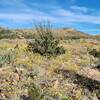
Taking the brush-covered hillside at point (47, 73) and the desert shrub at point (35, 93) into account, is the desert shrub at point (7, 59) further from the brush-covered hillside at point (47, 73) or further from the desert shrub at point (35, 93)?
the desert shrub at point (35, 93)

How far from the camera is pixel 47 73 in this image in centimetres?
1262

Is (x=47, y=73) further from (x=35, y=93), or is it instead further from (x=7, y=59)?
(x=35, y=93)

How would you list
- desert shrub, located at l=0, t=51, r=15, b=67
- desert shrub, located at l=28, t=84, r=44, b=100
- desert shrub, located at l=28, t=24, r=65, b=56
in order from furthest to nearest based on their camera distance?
desert shrub, located at l=28, t=24, r=65, b=56
desert shrub, located at l=0, t=51, r=15, b=67
desert shrub, located at l=28, t=84, r=44, b=100

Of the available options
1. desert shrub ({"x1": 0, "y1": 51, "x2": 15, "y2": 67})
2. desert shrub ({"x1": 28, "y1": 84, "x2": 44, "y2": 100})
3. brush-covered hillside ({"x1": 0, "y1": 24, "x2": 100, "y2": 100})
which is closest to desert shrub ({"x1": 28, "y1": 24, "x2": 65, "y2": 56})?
brush-covered hillside ({"x1": 0, "y1": 24, "x2": 100, "y2": 100})

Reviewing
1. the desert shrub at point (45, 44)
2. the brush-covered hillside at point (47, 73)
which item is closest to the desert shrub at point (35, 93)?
the brush-covered hillside at point (47, 73)

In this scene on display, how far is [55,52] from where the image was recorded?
1608cm

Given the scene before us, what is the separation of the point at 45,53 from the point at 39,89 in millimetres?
5200

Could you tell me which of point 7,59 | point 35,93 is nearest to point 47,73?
point 7,59

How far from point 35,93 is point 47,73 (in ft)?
8.23

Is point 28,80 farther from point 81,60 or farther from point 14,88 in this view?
point 81,60

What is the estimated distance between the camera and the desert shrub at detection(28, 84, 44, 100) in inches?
396

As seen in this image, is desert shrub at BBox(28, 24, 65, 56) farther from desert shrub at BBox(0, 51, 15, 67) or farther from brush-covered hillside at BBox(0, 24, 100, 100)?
desert shrub at BBox(0, 51, 15, 67)

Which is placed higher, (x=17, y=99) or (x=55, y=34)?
(x=55, y=34)

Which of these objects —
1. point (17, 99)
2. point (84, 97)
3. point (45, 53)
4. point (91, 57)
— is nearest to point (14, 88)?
point (17, 99)
